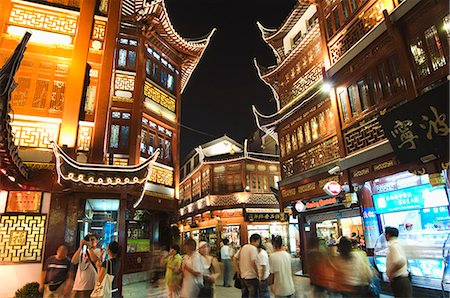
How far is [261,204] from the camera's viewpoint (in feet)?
86.8

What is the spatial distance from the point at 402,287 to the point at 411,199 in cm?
463

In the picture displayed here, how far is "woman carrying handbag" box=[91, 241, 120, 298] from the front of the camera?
16.4 feet

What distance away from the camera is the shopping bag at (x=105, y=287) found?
196 inches

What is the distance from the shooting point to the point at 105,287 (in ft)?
16.6

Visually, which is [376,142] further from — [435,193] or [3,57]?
[3,57]

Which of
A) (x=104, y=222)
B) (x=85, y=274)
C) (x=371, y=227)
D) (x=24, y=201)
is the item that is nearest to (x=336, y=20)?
(x=371, y=227)

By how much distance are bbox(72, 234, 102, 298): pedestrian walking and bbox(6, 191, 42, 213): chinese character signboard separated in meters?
4.08

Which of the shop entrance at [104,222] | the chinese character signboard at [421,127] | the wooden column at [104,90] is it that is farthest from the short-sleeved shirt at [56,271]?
the chinese character signboard at [421,127]

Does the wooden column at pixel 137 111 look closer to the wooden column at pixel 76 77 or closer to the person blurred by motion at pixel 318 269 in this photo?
the wooden column at pixel 76 77

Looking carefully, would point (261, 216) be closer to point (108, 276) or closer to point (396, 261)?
point (396, 261)

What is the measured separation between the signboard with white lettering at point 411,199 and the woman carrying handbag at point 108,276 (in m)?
8.19

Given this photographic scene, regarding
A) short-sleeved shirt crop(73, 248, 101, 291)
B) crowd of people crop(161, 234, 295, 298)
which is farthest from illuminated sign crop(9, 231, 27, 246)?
crowd of people crop(161, 234, 295, 298)

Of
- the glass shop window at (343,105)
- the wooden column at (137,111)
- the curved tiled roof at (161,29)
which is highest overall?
the curved tiled roof at (161,29)

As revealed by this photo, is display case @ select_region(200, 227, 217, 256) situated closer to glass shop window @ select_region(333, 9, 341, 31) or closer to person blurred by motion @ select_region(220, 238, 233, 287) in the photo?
person blurred by motion @ select_region(220, 238, 233, 287)
